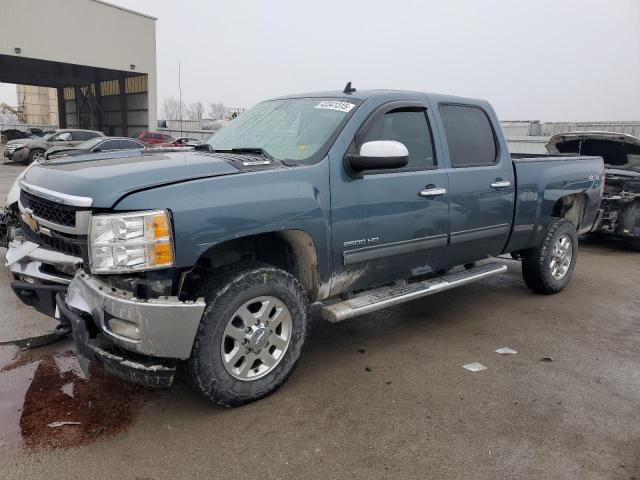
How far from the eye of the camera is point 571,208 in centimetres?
588

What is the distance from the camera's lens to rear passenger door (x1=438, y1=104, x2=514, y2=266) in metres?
4.30

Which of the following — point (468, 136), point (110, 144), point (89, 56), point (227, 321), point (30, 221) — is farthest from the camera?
point (89, 56)

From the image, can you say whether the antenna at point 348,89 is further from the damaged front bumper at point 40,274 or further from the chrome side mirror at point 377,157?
the damaged front bumper at point 40,274

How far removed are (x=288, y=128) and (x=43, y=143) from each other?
20.9m

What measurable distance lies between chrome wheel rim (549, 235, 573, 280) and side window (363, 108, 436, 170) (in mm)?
2160

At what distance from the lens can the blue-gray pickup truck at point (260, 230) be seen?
8.94 ft

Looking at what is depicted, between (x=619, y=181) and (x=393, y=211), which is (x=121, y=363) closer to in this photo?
(x=393, y=211)

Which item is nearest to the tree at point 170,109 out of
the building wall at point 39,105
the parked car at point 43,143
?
the building wall at point 39,105

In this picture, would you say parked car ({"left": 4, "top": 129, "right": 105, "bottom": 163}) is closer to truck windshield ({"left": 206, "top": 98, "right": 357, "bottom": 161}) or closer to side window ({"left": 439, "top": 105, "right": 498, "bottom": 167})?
truck windshield ({"left": 206, "top": 98, "right": 357, "bottom": 161})

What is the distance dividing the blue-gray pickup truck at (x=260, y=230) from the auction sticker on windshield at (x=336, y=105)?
2 cm

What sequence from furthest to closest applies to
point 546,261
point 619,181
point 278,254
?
point 619,181 → point 546,261 → point 278,254

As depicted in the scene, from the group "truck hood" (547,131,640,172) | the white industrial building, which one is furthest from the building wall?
"truck hood" (547,131,640,172)

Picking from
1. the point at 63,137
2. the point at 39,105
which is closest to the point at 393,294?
the point at 63,137

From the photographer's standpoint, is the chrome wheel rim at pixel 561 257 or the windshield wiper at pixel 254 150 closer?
the windshield wiper at pixel 254 150
